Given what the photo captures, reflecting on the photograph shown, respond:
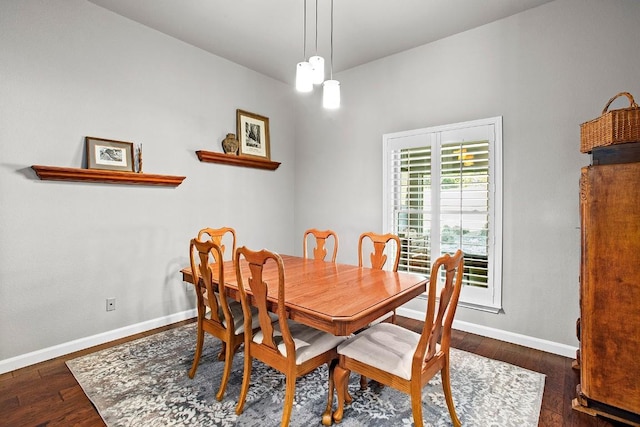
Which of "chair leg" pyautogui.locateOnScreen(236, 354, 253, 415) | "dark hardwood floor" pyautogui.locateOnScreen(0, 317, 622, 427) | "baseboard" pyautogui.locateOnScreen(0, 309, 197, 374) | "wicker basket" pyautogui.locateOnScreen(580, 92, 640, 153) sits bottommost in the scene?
"dark hardwood floor" pyautogui.locateOnScreen(0, 317, 622, 427)

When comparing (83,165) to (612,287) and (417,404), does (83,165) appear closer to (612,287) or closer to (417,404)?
(417,404)

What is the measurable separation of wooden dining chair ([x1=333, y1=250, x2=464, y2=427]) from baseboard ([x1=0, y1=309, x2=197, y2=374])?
7.28ft

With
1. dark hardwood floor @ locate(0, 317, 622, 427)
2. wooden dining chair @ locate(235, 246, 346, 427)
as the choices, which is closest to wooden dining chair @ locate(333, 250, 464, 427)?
wooden dining chair @ locate(235, 246, 346, 427)

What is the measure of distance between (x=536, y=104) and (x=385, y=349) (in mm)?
2481

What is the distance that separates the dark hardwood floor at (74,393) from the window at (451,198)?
0.50 meters

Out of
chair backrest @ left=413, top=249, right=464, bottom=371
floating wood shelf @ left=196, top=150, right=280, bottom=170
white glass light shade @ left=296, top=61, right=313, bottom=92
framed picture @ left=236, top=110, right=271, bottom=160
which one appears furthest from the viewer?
framed picture @ left=236, top=110, right=271, bottom=160

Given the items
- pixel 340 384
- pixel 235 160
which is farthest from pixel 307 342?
pixel 235 160

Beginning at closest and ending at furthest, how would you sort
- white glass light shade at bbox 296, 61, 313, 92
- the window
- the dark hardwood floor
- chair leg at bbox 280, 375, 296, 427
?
1. chair leg at bbox 280, 375, 296, 427
2. the dark hardwood floor
3. white glass light shade at bbox 296, 61, 313, 92
4. the window

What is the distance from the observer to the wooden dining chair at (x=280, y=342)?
64.3 inches

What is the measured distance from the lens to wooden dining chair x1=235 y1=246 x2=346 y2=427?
163 centimetres

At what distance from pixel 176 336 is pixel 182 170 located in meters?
1.68

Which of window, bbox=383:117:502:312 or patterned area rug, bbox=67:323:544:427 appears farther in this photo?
window, bbox=383:117:502:312

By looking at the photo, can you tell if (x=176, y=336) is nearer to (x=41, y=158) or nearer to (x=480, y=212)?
(x=41, y=158)

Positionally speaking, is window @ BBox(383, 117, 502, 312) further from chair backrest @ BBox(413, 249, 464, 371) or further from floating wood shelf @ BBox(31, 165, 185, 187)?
floating wood shelf @ BBox(31, 165, 185, 187)
